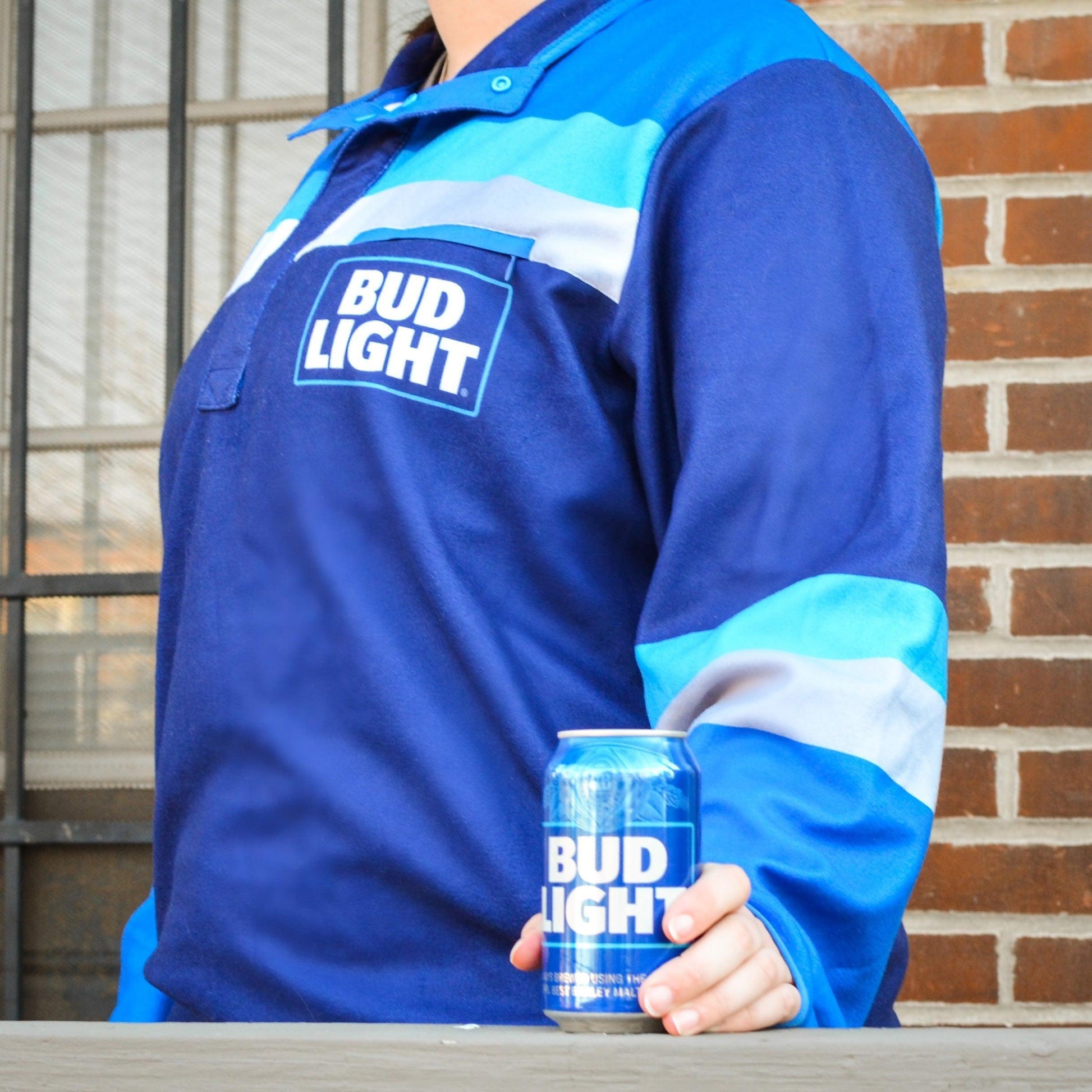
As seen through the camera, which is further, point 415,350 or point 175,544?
point 175,544

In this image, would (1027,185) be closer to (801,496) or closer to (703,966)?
(801,496)

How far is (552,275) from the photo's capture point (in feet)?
3.32

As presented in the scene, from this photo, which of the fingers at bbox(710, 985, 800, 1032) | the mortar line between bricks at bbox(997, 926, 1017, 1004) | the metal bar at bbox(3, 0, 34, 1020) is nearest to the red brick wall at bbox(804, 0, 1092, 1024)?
the mortar line between bricks at bbox(997, 926, 1017, 1004)

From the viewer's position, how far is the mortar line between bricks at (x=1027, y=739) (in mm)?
1753

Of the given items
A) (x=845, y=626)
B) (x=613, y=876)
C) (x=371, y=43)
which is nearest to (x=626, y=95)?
(x=845, y=626)

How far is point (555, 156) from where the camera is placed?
3.45 feet

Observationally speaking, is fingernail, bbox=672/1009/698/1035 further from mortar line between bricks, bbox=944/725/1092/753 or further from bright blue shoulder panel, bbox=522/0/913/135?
mortar line between bricks, bbox=944/725/1092/753

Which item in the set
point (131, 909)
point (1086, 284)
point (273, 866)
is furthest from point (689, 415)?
point (131, 909)

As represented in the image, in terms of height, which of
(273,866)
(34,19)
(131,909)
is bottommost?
(131,909)

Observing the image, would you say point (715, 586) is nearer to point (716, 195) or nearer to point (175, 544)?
point (716, 195)

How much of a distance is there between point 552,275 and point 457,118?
0.76ft

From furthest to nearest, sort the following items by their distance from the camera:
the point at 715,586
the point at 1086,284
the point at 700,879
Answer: the point at 1086,284
the point at 715,586
the point at 700,879

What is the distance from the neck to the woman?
0.11 meters

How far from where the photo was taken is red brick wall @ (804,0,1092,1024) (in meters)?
1.74
